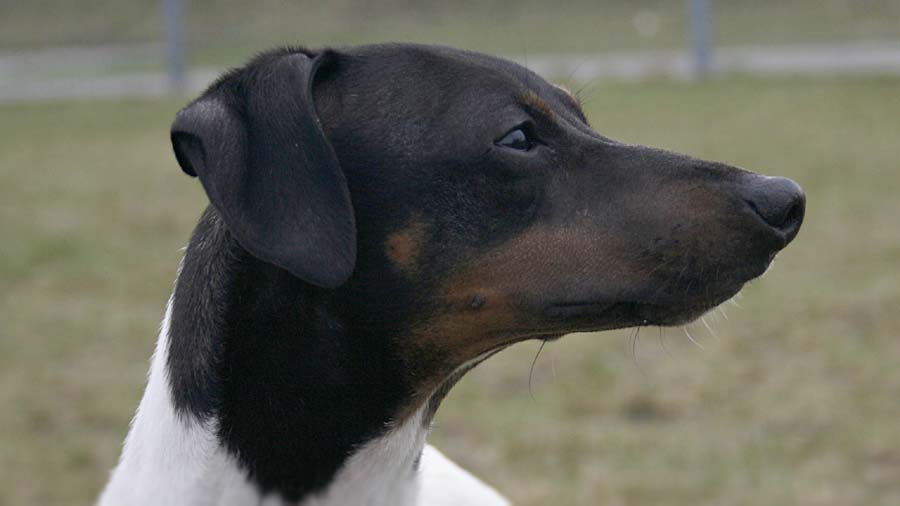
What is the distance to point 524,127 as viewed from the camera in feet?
8.83

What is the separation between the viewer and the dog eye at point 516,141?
8.73 feet

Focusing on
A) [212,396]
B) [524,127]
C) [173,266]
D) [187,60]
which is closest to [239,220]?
[212,396]

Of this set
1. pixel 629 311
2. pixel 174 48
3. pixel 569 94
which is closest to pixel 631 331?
pixel 569 94

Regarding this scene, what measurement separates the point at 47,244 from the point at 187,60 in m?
10.1

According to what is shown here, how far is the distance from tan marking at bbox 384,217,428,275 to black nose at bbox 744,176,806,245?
65cm

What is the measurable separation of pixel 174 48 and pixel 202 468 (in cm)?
1473

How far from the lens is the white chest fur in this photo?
2.62m

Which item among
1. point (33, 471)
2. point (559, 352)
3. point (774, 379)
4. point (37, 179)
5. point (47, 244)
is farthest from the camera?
point (37, 179)

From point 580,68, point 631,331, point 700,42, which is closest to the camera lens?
point 631,331

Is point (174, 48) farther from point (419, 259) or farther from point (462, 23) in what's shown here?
point (419, 259)

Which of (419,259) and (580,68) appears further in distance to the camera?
(580,68)

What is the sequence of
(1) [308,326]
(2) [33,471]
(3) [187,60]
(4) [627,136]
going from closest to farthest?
(1) [308,326] → (2) [33,471] → (4) [627,136] → (3) [187,60]

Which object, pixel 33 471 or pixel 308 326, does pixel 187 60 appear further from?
A: pixel 308 326

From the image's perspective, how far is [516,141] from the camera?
2674 millimetres
